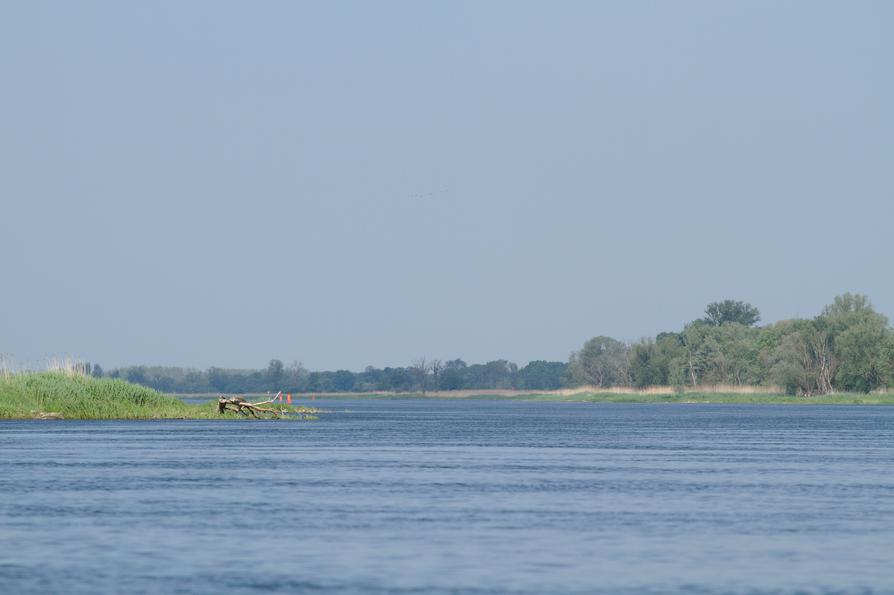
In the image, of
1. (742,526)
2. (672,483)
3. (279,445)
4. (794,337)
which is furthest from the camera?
(794,337)

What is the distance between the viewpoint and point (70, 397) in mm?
89500

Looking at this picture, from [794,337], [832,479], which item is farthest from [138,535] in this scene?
[794,337]

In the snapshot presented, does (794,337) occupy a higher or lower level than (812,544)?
higher

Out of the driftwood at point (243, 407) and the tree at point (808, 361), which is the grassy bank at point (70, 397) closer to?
the driftwood at point (243, 407)

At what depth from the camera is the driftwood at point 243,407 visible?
9994cm

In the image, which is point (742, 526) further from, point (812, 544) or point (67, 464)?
point (67, 464)

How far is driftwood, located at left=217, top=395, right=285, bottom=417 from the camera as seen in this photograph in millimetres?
99938

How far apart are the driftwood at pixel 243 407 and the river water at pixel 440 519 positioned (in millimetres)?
31907

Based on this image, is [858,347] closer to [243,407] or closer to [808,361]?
[808,361]

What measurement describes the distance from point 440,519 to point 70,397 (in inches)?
2318

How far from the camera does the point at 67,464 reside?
52625mm

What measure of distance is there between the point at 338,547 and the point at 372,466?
24173 mm

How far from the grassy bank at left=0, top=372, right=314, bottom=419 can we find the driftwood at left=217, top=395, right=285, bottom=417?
598cm

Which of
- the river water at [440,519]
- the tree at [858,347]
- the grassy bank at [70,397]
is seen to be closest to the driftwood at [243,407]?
the grassy bank at [70,397]
